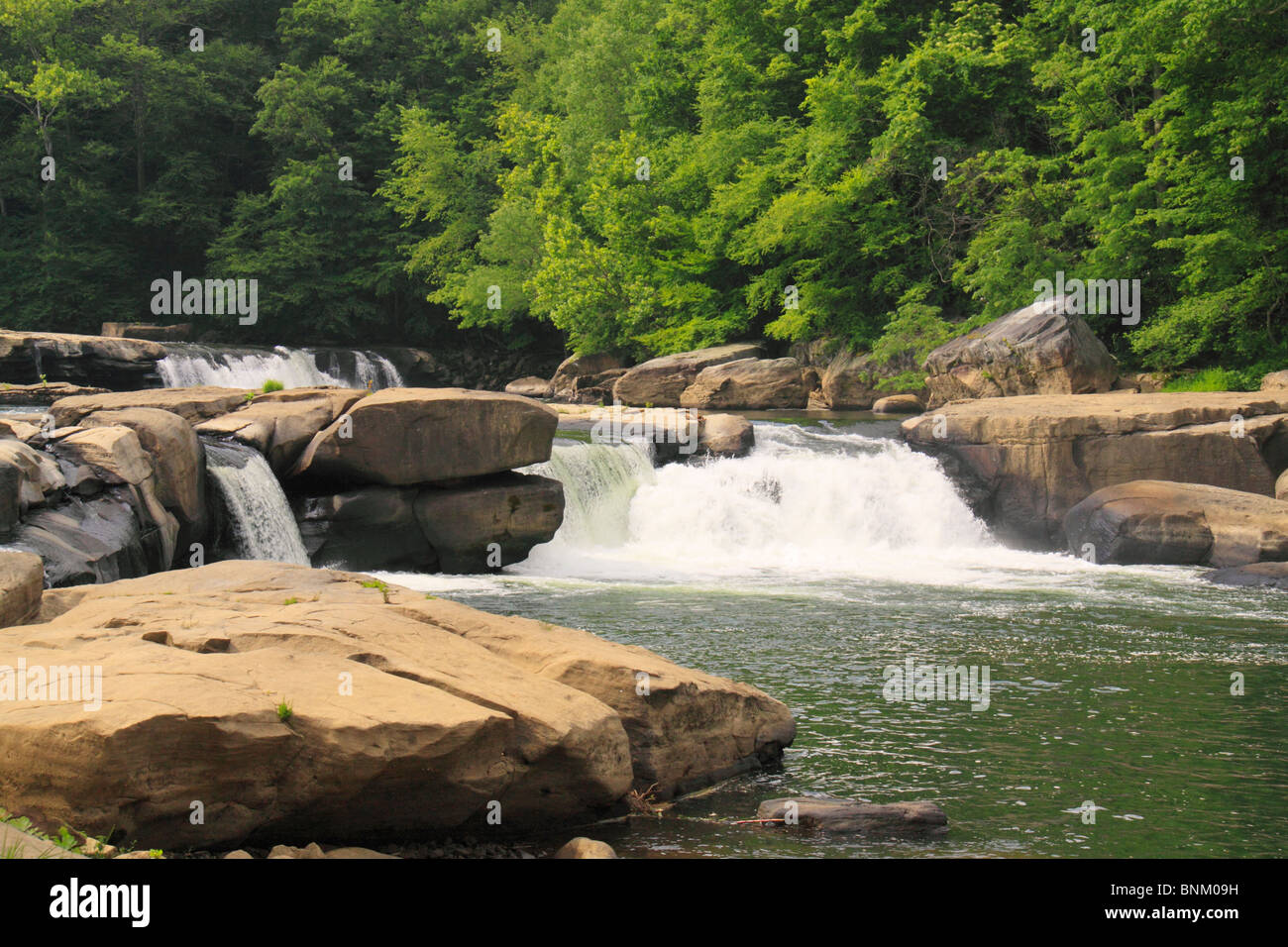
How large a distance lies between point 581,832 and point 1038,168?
2418 cm

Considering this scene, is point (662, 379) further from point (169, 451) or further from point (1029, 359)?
point (169, 451)

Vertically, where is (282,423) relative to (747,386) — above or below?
below

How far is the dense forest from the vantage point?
75.4ft

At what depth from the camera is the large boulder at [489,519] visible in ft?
51.7

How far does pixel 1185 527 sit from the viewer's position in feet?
53.2

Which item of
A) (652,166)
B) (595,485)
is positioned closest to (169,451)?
(595,485)

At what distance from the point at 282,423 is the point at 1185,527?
1242 centimetres

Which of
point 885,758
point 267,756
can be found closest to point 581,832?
point 267,756

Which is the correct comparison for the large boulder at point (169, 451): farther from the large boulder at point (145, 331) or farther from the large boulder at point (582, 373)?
the large boulder at point (582, 373)

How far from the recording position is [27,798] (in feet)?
16.9

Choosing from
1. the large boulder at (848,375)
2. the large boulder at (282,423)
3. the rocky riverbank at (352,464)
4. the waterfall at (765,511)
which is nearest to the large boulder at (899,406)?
the large boulder at (848,375)

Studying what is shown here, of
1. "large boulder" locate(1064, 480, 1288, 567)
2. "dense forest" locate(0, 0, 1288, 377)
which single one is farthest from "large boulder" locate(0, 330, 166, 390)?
"large boulder" locate(1064, 480, 1288, 567)

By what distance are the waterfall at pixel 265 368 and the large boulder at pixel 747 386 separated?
7.42m

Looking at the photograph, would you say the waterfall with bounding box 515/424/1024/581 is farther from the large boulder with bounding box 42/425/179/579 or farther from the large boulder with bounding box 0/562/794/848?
the large boulder with bounding box 0/562/794/848
